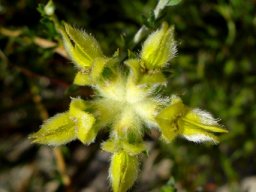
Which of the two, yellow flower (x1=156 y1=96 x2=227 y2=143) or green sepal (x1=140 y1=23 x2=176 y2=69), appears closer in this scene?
yellow flower (x1=156 y1=96 x2=227 y2=143)

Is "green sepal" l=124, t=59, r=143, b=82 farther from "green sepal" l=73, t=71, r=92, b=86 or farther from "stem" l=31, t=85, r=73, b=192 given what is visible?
"stem" l=31, t=85, r=73, b=192

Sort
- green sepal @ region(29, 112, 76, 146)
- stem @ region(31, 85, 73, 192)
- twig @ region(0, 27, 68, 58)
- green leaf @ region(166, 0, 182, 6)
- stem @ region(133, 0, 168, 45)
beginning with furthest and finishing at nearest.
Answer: stem @ region(31, 85, 73, 192) < twig @ region(0, 27, 68, 58) < stem @ region(133, 0, 168, 45) < green leaf @ region(166, 0, 182, 6) < green sepal @ region(29, 112, 76, 146)

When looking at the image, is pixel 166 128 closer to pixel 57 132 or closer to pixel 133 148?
pixel 133 148

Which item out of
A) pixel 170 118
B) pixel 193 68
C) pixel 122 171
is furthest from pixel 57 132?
pixel 193 68

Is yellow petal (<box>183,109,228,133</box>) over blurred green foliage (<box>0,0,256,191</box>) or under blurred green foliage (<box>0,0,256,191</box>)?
over

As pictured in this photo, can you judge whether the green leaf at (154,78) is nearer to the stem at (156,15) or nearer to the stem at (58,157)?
the stem at (156,15)

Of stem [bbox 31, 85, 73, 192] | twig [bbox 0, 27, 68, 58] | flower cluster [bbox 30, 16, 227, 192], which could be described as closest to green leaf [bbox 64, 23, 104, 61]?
flower cluster [bbox 30, 16, 227, 192]

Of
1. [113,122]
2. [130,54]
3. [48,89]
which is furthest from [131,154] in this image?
[48,89]
